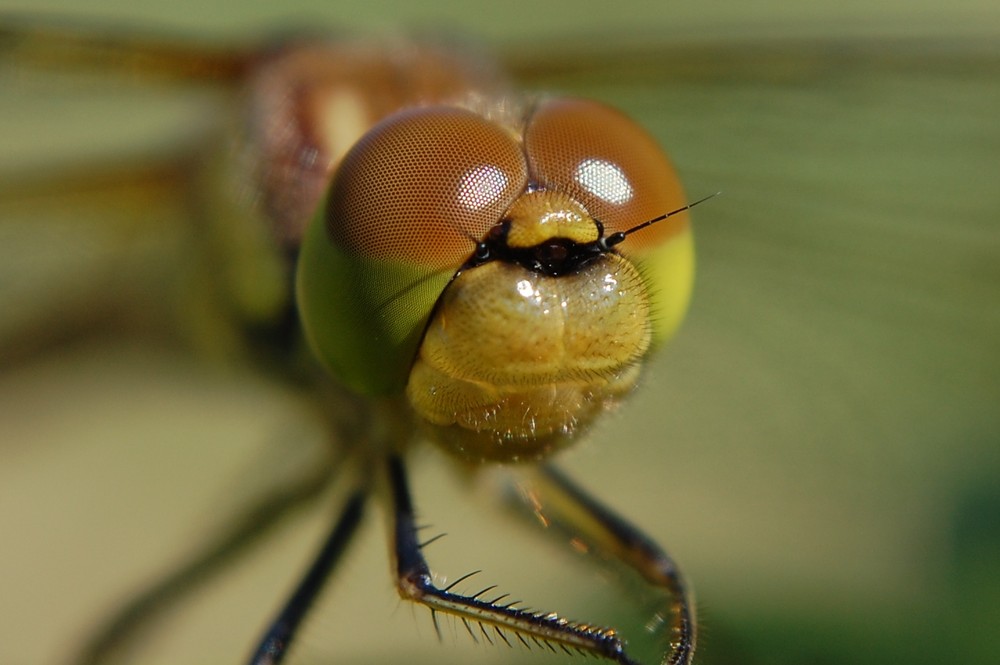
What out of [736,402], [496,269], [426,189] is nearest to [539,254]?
[496,269]

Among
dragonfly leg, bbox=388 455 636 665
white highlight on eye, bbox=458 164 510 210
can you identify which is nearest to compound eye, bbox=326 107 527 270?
white highlight on eye, bbox=458 164 510 210

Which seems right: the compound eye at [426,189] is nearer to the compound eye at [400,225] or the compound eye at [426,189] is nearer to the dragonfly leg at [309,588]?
the compound eye at [400,225]

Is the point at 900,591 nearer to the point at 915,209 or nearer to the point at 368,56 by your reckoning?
the point at 915,209

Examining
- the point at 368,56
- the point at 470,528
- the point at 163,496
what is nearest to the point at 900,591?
the point at 470,528

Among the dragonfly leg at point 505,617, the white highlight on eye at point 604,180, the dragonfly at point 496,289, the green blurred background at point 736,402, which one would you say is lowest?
the dragonfly leg at point 505,617

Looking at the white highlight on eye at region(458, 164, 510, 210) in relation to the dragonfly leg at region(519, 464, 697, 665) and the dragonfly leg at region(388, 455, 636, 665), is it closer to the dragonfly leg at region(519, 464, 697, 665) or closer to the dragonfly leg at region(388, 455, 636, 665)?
the dragonfly leg at region(388, 455, 636, 665)

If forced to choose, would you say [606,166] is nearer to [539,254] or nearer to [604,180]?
[604,180]

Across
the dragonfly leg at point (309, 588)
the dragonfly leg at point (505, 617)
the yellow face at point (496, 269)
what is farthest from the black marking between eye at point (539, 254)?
the dragonfly leg at point (309, 588)

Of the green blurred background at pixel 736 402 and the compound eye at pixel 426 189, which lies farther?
the green blurred background at pixel 736 402
